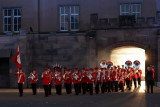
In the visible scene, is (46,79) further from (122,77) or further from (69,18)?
(69,18)

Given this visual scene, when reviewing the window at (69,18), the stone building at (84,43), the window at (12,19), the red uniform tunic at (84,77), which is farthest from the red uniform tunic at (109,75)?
the window at (12,19)

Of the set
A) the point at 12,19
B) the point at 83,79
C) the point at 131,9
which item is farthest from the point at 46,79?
the point at 12,19

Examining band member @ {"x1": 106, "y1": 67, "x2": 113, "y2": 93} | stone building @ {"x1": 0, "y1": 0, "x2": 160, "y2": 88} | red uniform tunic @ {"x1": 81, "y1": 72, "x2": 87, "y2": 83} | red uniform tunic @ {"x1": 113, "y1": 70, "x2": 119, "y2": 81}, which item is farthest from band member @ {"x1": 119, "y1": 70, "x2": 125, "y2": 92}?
stone building @ {"x1": 0, "y1": 0, "x2": 160, "y2": 88}

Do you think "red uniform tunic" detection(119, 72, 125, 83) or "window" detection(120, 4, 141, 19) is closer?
"red uniform tunic" detection(119, 72, 125, 83)

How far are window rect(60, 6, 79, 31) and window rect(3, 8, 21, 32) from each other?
4.03 meters

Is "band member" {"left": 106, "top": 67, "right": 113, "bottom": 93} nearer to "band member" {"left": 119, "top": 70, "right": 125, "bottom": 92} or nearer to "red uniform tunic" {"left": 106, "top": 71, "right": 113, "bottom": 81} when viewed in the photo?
"red uniform tunic" {"left": 106, "top": 71, "right": 113, "bottom": 81}

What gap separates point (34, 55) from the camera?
94.0 feet

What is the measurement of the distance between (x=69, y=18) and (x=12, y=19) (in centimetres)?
534

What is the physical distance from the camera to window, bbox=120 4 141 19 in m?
32.2

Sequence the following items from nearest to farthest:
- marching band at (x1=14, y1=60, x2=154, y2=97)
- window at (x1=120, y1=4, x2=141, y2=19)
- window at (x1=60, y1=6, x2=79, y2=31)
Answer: marching band at (x1=14, y1=60, x2=154, y2=97) → window at (x1=120, y1=4, x2=141, y2=19) → window at (x1=60, y1=6, x2=79, y2=31)

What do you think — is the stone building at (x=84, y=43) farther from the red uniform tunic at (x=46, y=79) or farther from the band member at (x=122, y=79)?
the red uniform tunic at (x=46, y=79)

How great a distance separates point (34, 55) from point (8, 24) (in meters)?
6.89

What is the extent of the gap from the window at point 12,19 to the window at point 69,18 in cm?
403

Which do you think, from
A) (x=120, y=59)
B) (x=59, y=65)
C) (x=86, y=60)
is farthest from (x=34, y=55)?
(x=120, y=59)
